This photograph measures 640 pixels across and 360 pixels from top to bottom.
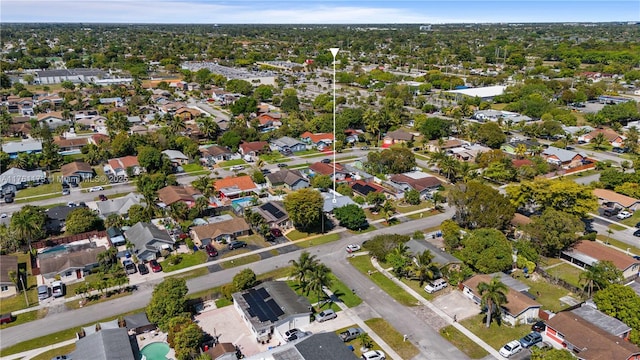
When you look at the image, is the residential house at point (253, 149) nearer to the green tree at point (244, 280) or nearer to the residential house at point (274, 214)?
the residential house at point (274, 214)

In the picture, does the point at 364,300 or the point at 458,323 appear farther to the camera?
the point at 364,300

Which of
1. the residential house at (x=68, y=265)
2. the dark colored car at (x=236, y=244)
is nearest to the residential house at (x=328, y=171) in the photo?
the dark colored car at (x=236, y=244)

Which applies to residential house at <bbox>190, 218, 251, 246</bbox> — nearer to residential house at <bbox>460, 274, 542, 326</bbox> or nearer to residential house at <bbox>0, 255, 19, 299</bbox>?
residential house at <bbox>0, 255, 19, 299</bbox>

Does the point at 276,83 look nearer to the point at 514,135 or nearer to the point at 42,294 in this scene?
the point at 514,135

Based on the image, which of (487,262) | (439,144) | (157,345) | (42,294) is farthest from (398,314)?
(439,144)

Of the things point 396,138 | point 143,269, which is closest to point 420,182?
point 396,138

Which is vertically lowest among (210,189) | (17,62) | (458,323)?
(458,323)
